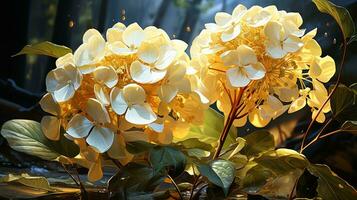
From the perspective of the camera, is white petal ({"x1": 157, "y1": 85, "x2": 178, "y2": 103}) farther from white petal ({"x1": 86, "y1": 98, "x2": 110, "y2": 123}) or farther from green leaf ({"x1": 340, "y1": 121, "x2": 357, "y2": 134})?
green leaf ({"x1": 340, "y1": 121, "x2": 357, "y2": 134})

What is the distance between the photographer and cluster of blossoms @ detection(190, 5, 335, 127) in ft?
2.14

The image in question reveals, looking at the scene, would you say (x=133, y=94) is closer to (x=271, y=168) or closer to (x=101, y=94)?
(x=101, y=94)

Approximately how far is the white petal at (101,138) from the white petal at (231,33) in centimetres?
19

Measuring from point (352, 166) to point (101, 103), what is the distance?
0.68 meters

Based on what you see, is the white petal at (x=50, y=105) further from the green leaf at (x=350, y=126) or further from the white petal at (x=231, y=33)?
the green leaf at (x=350, y=126)

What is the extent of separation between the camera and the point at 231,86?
0.67 meters

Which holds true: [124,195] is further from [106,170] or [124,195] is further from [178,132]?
[106,170]

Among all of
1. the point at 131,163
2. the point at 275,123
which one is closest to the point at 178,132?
the point at 131,163

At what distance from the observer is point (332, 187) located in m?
0.67

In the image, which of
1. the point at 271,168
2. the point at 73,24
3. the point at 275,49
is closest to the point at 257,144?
the point at 271,168

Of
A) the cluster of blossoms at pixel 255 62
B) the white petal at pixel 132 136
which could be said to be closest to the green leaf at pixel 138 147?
the white petal at pixel 132 136

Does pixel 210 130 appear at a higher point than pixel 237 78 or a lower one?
lower

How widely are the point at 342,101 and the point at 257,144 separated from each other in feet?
0.45

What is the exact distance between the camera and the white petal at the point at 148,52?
0.63 meters
